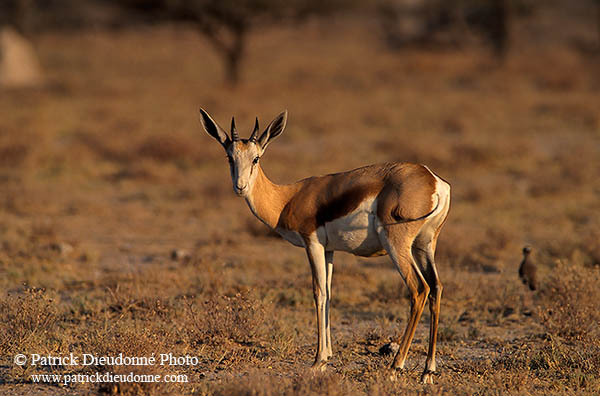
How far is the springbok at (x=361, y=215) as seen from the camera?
5.29 m

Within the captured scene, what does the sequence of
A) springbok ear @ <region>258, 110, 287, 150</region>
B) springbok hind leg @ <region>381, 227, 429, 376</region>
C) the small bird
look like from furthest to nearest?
the small bird
springbok ear @ <region>258, 110, 287, 150</region>
springbok hind leg @ <region>381, 227, 429, 376</region>

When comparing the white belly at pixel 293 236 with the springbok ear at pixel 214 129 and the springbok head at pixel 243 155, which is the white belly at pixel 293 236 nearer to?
the springbok head at pixel 243 155

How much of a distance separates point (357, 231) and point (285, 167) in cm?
1058

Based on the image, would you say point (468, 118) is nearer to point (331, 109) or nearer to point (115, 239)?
point (331, 109)

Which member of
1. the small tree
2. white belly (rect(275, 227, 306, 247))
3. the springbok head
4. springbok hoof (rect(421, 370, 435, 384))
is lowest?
springbok hoof (rect(421, 370, 435, 384))

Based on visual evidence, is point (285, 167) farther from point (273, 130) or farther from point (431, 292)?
point (431, 292)

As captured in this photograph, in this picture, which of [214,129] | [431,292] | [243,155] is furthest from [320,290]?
[214,129]

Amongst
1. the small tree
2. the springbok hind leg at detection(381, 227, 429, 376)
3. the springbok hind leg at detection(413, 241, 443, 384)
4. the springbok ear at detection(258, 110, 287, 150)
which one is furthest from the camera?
the small tree

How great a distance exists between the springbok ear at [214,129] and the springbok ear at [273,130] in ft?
0.90

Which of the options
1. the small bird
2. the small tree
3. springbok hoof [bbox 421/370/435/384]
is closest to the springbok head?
springbok hoof [bbox 421/370/435/384]

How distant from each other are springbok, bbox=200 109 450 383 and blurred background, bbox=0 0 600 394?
0.81m

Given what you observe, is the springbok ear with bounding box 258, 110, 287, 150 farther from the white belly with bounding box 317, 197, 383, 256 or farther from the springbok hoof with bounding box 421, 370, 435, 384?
the springbok hoof with bounding box 421, 370, 435, 384

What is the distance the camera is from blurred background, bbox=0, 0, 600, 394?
758cm

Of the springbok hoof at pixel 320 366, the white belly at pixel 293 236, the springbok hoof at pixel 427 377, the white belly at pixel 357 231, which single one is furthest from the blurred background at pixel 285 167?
the white belly at pixel 357 231
